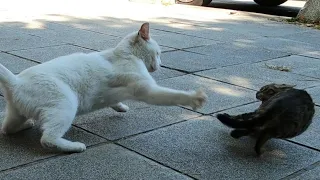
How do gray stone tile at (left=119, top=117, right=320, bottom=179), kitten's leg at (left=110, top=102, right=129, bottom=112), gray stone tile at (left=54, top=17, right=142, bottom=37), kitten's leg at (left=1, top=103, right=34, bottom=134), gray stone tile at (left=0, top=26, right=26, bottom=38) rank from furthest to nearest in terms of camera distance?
1. gray stone tile at (left=54, top=17, right=142, bottom=37)
2. gray stone tile at (left=0, top=26, right=26, bottom=38)
3. kitten's leg at (left=110, top=102, right=129, bottom=112)
4. kitten's leg at (left=1, top=103, right=34, bottom=134)
5. gray stone tile at (left=119, top=117, right=320, bottom=179)

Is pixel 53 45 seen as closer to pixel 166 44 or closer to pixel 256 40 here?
pixel 166 44

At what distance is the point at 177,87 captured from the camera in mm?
5301

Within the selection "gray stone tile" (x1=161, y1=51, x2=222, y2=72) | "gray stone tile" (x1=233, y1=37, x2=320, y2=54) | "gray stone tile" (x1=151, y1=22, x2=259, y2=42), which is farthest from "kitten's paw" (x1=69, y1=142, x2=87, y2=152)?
"gray stone tile" (x1=151, y1=22, x2=259, y2=42)

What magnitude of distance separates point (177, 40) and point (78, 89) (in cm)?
445

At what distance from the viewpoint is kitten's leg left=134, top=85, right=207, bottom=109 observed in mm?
3707

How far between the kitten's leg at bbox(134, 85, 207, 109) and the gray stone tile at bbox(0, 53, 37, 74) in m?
2.26

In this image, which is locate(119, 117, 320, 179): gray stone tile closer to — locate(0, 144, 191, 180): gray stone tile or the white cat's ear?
locate(0, 144, 191, 180): gray stone tile

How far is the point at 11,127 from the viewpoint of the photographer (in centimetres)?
386

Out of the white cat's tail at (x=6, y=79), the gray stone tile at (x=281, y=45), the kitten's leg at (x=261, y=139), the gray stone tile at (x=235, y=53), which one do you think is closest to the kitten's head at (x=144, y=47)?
the white cat's tail at (x=6, y=79)

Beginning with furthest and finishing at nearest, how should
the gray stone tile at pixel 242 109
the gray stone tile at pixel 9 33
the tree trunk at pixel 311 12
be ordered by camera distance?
the tree trunk at pixel 311 12
the gray stone tile at pixel 9 33
the gray stone tile at pixel 242 109

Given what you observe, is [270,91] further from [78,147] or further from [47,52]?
[47,52]

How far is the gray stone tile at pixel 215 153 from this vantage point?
3.37m

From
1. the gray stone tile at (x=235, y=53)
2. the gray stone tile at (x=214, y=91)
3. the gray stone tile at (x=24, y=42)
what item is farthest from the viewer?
the gray stone tile at (x=24, y=42)

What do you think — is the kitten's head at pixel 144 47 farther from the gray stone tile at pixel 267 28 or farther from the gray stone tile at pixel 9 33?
the gray stone tile at pixel 267 28
